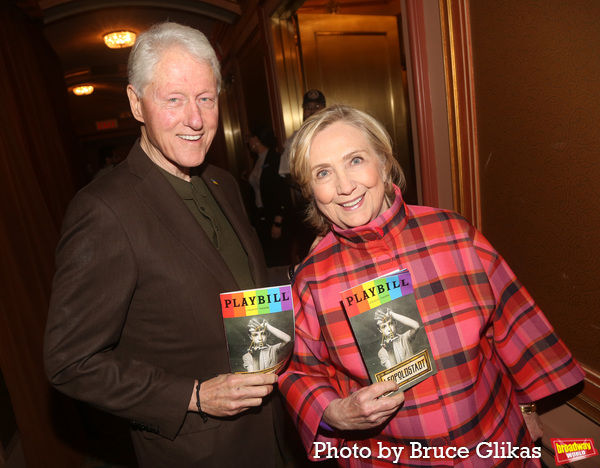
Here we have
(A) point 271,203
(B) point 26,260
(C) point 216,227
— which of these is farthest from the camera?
(A) point 271,203

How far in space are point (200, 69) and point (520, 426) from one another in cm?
157

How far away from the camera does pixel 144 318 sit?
115 cm

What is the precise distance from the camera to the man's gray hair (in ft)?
3.97

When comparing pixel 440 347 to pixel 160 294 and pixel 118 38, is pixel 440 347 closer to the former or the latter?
pixel 160 294

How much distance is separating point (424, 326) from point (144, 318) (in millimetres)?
841

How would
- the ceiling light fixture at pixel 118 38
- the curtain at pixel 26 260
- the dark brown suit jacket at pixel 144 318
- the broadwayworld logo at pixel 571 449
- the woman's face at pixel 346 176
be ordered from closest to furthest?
the dark brown suit jacket at pixel 144 318
the woman's face at pixel 346 176
the broadwayworld logo at pixel 571 449
the curtain at pixel 26 260
the ceiling light fixture at pixel 118 38

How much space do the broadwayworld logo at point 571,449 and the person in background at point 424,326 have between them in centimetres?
41

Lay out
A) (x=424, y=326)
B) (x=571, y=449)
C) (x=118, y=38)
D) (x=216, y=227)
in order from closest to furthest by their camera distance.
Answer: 1. (x=424, y=326)
2. (x=216, y=227)
3. (x=571, y=449)
4. (x=118, y=38)

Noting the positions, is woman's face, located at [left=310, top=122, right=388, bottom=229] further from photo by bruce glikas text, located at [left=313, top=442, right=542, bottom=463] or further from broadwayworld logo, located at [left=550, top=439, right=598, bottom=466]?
broadwayworld logo, located at [left=550, top=439, right=598, bottom=466]

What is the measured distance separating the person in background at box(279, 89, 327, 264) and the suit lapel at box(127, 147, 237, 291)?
2.16 meters

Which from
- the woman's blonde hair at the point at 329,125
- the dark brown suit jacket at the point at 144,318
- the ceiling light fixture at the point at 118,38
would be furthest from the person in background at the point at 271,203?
the ceiling light fixture at the point at 118,38

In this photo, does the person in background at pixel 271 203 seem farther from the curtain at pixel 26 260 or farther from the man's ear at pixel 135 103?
the man's ear at pixel 135 103

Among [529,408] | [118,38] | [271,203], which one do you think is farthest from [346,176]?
[118,38]

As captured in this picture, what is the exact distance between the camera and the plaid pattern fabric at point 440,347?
1.13m
